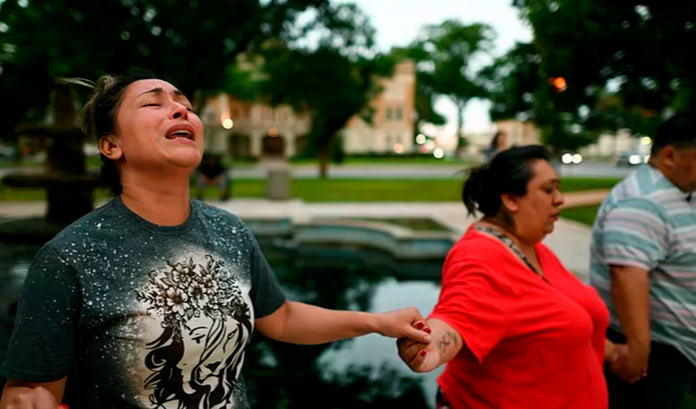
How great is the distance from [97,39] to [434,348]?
8648mm

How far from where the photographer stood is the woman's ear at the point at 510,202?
241cm

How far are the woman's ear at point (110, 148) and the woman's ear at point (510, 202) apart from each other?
148cm

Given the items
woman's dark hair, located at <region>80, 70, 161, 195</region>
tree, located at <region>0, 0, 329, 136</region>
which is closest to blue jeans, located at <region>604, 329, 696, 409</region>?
woman's dark hair, located at <region>80, 70, 161, 195</region>

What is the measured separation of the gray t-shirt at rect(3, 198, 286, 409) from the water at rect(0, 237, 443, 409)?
3190 mm

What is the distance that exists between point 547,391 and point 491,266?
51 cm

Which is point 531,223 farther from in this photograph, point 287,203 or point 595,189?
point 595,189

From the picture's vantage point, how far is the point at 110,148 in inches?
66.6

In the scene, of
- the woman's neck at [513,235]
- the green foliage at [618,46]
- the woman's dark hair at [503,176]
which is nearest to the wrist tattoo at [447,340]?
the woman's neck at [513,235]

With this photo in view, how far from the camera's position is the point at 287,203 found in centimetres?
1786

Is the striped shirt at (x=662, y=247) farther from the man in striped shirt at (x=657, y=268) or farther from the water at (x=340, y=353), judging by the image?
the water at (x=340, y=353)

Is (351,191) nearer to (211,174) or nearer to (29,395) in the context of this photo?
(211,174)

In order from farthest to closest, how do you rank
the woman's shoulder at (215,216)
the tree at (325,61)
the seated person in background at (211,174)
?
1. the seated person in background at (211,174)
2. the tree at (325,61)
3. the woman's shoulder at (215,216)

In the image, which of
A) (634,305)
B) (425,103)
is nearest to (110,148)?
(634,305)

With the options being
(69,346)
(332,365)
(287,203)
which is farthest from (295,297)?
(287,203)
